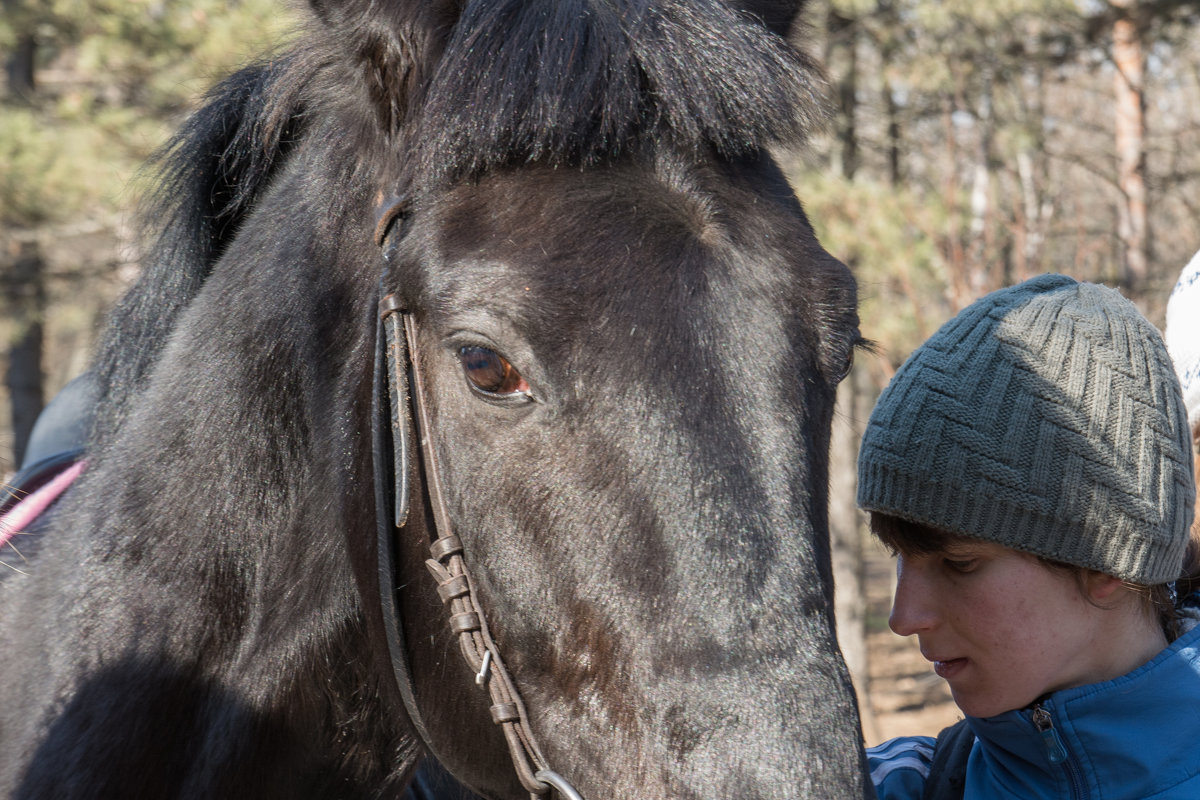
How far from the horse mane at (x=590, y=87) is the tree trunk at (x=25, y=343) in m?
10.0

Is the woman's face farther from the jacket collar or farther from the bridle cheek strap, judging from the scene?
the bridle cheek strap

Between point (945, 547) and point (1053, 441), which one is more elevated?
point (1053, 441)

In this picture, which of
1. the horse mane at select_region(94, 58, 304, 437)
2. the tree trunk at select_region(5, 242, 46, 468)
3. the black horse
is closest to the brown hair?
the black horse

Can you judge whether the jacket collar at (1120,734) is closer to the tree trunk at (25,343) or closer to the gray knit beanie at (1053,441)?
the gray knit beanie at (1053,441)

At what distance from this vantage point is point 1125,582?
1.77 metres

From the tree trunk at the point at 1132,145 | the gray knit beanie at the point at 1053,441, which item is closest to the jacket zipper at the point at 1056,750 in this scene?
the gray knit beanie at the point at 1053,441

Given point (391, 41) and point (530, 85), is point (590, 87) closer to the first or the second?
point (530, 85)

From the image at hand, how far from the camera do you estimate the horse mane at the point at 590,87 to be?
169cm

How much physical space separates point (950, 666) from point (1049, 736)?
211 mm

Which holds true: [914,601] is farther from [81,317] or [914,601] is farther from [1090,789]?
[81,317]

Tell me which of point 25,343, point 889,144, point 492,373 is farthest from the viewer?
point 25,343

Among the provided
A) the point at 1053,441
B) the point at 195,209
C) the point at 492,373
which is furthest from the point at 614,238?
the point at 195,209

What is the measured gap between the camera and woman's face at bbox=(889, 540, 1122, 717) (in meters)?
1.79

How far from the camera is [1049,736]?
1757 mm
